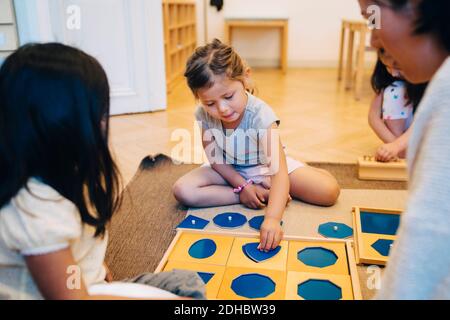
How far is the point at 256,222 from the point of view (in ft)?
3.78

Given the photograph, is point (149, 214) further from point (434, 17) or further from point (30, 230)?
point (434, 17)

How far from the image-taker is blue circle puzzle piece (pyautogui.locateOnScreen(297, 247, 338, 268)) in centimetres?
95

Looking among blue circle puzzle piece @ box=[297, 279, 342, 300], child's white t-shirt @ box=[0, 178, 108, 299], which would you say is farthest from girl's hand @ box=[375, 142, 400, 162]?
child's white t-shirt @ box=[0, 178, 108, 299]

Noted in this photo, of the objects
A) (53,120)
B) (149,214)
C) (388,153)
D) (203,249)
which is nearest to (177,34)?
(388,153)

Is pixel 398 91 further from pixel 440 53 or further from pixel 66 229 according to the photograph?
pixel 66 229

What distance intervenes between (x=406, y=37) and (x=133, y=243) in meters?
0.81

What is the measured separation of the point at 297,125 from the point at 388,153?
28.2 inches

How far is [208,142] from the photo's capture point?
1284 millimetres

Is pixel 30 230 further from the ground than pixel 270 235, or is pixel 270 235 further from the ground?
→ pixel 30 230

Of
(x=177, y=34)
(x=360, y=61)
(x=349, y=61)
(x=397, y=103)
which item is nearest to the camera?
(x=397, y=103)

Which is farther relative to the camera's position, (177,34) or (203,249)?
(177,34)

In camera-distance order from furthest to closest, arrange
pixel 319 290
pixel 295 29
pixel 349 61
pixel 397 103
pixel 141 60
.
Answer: pixel 295 29
pixel 349 61
pixel 141 60
pixel 397 103
pixel 319 290

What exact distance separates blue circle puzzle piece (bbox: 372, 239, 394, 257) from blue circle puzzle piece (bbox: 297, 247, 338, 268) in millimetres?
109

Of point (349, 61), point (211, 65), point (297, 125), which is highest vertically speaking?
point (211, 65)
